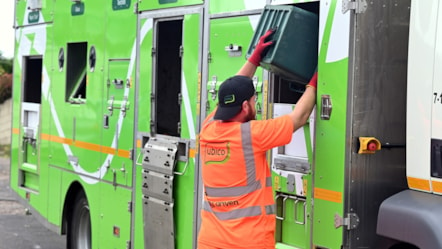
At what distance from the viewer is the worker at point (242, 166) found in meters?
4.64

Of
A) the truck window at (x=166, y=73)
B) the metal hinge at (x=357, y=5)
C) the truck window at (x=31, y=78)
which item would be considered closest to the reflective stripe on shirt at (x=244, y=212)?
the metal hinge at (x=357, y=5)

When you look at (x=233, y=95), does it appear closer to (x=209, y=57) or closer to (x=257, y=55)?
(x=257, y=55)

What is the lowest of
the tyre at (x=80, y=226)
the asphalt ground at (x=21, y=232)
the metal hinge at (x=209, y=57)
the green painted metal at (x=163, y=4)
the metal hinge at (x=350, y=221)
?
the asphalt ground at (x=21, y=232)

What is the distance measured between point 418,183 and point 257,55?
125cm

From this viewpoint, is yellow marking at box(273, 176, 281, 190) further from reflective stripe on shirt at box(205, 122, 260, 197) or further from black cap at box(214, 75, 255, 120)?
black cap at box(214, 75, 255, 120)

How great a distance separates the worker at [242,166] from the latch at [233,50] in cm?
99

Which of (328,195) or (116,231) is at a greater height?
(328,195)

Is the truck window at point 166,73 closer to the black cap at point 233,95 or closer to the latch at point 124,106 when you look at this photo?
the latch at point 124,106

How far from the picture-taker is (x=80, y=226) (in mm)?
8516

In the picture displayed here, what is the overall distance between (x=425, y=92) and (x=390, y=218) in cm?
70

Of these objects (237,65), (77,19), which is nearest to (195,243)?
(237,65)

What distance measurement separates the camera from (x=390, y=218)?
4.42 meters

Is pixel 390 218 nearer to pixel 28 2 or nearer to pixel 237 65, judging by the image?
pixel 237 65

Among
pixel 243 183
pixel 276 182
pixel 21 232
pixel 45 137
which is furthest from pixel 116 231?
pixel 21 232
